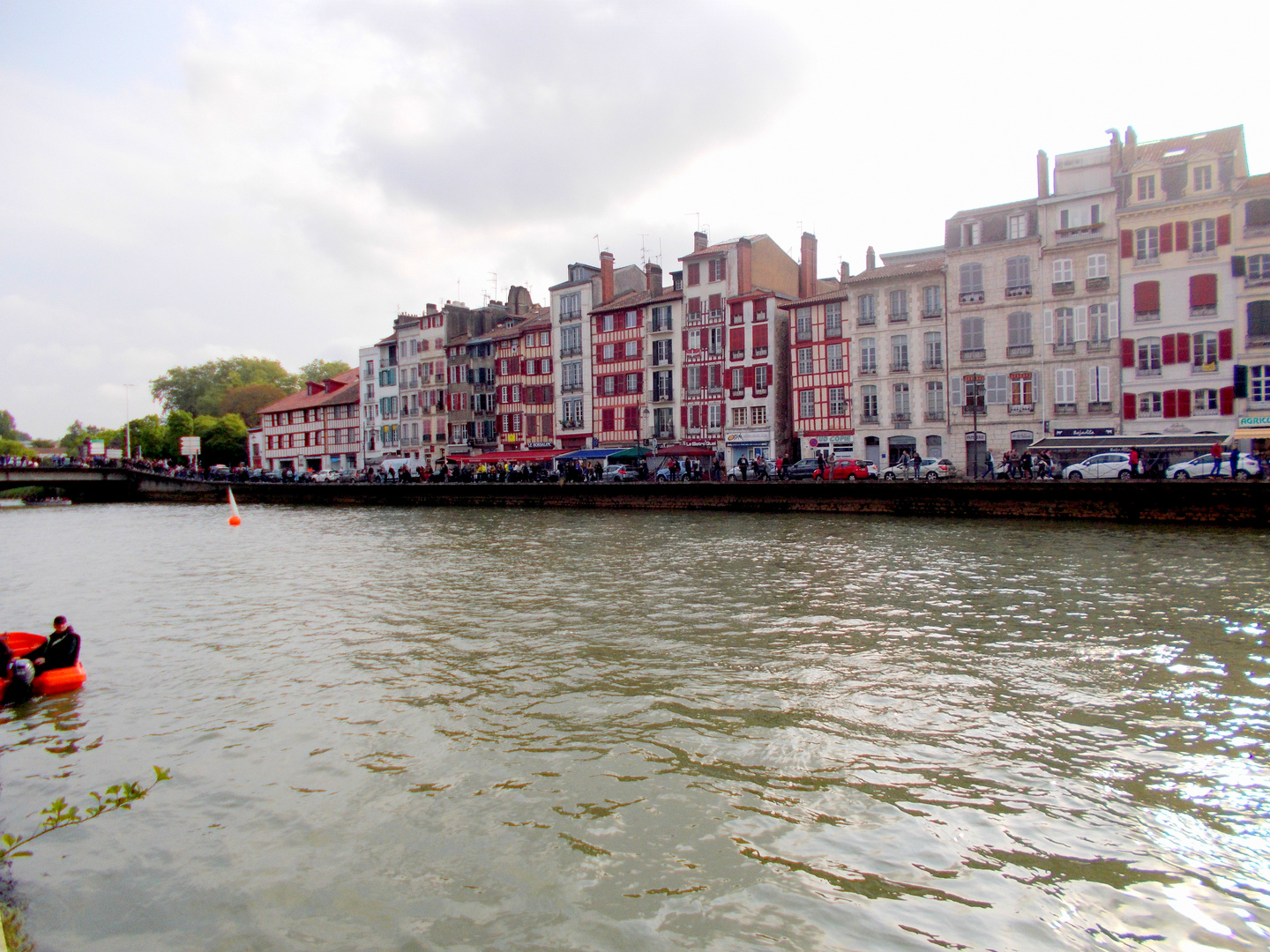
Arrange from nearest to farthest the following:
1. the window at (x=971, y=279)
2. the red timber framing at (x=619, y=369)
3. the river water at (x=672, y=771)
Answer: the river water at (x=672, y=771), the window at (x=971, y=279), the red timber framing at (x=619, y=369)

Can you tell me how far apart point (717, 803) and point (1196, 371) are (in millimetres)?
40261

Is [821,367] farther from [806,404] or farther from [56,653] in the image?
[56,653]

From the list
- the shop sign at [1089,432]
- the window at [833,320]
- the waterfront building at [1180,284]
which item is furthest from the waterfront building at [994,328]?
the window at [833,320]

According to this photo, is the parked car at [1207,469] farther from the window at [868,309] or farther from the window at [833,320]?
the window at [833,320]

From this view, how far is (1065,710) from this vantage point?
873 centimetres

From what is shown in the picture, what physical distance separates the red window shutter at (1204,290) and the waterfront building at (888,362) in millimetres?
11302

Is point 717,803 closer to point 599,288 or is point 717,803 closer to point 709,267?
point 709,267

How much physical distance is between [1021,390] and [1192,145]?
1348 cm

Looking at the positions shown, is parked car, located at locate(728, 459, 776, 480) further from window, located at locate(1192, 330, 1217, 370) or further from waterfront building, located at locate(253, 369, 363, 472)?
waterfront building, located at locate(253, 369, 363, 472)

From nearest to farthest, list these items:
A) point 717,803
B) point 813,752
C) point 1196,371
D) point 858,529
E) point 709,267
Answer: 1. point 717,803
2. point 813,752
3. point 858,529
4. point 1196,371
5. point 709,267

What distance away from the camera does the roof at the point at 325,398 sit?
278 ft

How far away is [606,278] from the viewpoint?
204ft

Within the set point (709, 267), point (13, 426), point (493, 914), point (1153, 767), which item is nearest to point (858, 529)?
point (1153, 767)

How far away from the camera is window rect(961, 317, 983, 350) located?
144ft
